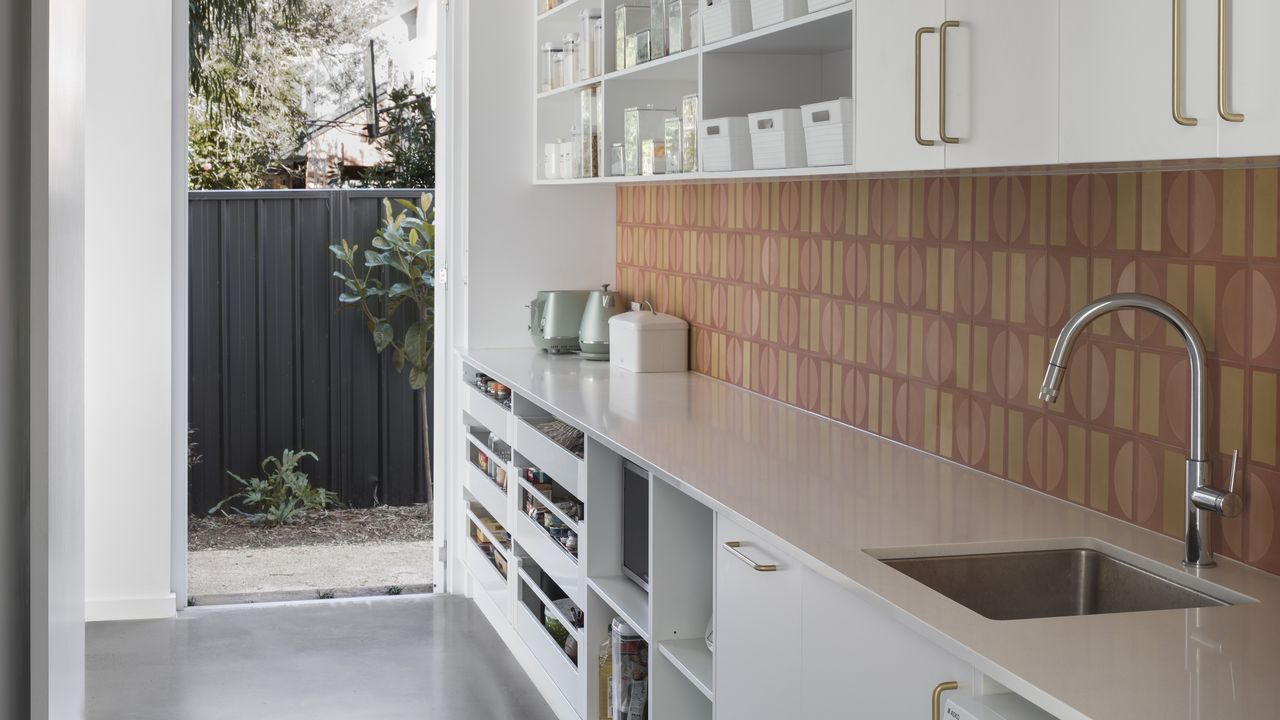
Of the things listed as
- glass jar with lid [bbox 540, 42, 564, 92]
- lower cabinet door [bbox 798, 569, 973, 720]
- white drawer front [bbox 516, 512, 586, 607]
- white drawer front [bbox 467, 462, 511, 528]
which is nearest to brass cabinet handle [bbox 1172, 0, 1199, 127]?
lower cabinet door [bbox 798, 569, 973, 720]

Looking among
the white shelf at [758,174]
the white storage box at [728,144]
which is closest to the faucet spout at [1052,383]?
the white shelf at [758,174]

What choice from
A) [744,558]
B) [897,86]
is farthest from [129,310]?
[897,86]

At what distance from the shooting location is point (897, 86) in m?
2.05

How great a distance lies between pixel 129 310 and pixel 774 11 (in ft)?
8.96

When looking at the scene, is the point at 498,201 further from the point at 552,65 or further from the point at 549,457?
the point at 549,457

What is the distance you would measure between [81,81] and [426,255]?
442cm

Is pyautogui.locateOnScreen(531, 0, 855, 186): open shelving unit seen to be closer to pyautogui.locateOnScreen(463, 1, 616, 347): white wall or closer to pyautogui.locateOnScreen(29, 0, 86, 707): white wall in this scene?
pyautogui.locateOnScreen(463, 1, 616, 347): white wall

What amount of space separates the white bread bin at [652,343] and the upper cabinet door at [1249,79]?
2.64 m

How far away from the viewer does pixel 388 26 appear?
497 cm

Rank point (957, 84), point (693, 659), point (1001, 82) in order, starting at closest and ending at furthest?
point (1001, 82) → point (957, 84) → point (693, 659)

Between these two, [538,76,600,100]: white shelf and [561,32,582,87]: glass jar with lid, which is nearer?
[538,76,600,100]: white shelf

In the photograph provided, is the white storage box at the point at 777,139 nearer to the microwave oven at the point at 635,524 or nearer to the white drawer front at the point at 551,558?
the microwave oven at the point at 635,524

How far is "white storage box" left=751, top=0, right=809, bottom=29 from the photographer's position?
8.33ft

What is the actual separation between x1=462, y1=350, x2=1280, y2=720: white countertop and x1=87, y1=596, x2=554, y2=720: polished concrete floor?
36.8 inches
